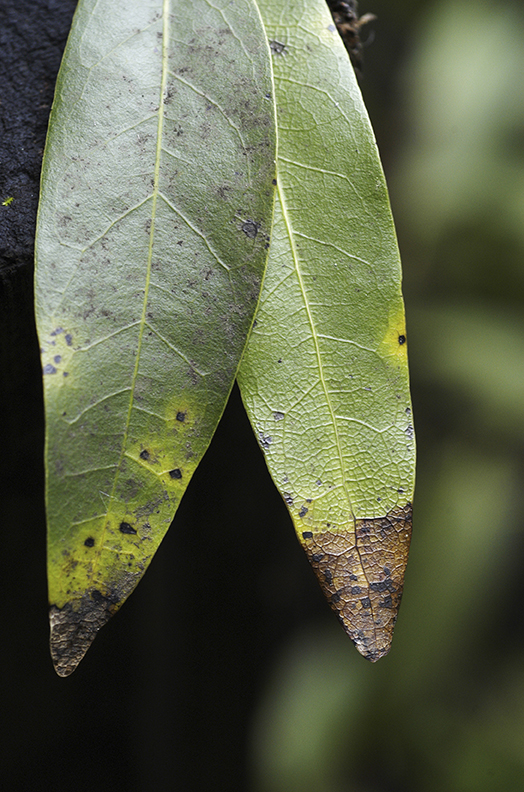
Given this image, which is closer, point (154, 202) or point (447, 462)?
point (154, 202)

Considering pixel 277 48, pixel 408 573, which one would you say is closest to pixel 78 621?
pixel 277 48

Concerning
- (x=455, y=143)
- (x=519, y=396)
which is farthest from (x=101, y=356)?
(x=455, y=143)

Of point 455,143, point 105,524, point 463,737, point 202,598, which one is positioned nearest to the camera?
point 105,524

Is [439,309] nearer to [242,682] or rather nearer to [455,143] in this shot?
[455,143]

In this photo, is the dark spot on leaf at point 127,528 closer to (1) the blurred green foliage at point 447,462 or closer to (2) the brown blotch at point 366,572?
(2) the brown blotch at point 366,572

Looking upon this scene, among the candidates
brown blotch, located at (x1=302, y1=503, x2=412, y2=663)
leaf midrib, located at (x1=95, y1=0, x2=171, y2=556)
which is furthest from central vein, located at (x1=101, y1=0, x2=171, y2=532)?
brown blotch, located at (x1=302, y1=503, x2=412, y2=663)

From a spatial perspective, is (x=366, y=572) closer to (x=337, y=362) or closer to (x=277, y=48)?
(x=337, y=362)
